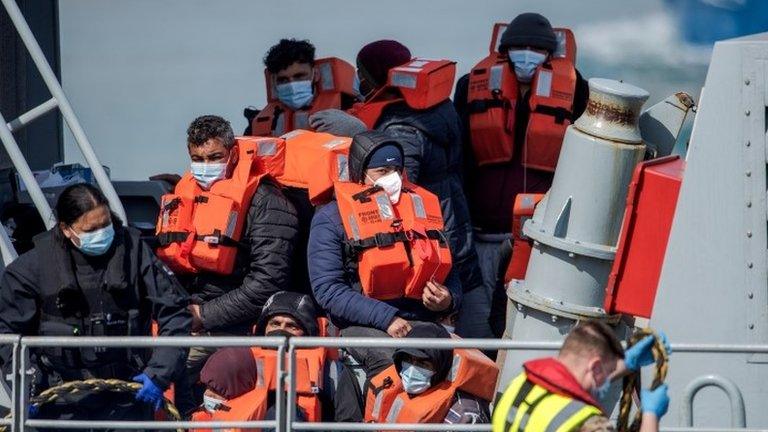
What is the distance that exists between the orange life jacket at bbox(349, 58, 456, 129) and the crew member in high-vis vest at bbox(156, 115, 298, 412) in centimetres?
65

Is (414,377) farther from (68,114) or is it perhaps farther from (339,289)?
(68,114)

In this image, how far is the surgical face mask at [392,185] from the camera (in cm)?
584

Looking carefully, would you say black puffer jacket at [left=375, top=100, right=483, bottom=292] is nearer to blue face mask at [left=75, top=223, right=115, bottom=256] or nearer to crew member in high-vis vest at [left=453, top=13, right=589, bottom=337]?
crew member in high-vis vest at [left=453, top=13, right=589, bottom=337]

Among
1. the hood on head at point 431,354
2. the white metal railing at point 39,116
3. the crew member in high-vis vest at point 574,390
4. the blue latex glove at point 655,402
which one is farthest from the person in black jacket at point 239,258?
the blue latex glove at point 655,402

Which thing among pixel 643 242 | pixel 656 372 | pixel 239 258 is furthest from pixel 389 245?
pixel 656 372

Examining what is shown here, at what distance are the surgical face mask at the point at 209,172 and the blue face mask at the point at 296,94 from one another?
3.14 ft

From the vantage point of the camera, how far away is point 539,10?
859cm

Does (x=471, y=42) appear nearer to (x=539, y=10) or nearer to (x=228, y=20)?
(x=539, y=10)

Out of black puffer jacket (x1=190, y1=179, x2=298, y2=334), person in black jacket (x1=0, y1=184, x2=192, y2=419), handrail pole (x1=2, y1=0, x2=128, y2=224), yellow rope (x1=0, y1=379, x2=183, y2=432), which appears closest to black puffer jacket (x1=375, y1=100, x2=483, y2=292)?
black puffer jacket (x1=190, y1=179, x2=298, y2=334)

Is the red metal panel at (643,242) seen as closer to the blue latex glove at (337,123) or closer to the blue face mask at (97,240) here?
the blue face mask at (97,240)

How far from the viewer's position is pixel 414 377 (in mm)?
5523

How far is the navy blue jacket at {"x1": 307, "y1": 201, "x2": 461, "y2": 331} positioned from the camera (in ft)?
18.6

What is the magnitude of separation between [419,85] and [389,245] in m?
0.94

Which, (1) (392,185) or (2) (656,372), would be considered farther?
(1) (392,185)
